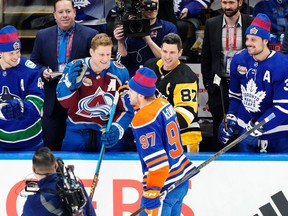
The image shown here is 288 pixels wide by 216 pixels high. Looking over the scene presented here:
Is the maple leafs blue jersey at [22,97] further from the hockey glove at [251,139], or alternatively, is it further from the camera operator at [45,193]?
the hockey glove at [251,139]

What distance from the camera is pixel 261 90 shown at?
6.05 m

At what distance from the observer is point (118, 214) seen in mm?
6008

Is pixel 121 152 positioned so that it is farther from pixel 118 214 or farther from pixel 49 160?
pixel 49 160

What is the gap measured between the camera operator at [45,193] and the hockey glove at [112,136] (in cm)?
121

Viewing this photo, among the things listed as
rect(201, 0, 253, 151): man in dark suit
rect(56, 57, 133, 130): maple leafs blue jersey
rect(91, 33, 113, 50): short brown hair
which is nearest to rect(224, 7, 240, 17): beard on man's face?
rect(201, 0, 253, 151): man in dark suit

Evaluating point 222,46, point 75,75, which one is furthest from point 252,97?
point 75,75

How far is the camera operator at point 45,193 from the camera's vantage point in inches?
177

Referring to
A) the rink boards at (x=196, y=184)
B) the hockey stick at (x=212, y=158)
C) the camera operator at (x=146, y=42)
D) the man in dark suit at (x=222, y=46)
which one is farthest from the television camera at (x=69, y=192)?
the man in dark suit at (x=222, y=46)

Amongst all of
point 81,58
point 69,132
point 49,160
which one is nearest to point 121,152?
point 69,132

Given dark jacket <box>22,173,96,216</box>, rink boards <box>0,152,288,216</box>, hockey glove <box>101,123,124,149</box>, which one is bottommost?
rink boards <box>0,152,288,216</box>

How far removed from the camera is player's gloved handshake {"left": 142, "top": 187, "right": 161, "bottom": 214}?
516 cm

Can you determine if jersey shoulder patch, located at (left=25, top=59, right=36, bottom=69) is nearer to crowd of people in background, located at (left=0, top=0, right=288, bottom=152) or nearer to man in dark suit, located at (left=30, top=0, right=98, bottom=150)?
crowd of people in background, located at (left=0, top=0, right=288, bottom=152)

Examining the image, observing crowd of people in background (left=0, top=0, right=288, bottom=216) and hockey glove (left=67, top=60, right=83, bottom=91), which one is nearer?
crowd of people in background (left=0, top=0, right=288, bottom=216)

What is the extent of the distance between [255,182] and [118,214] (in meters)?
0.97
